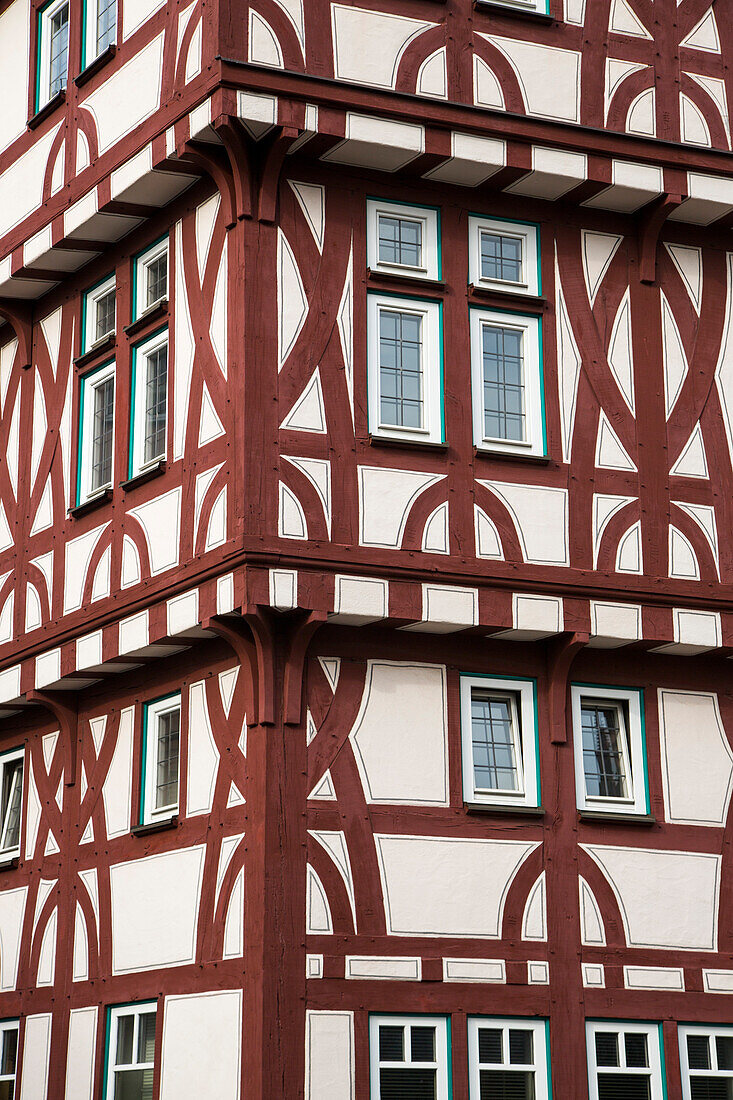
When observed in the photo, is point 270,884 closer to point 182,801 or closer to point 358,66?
point 182,801

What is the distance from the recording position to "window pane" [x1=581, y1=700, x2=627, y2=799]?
59.4ft

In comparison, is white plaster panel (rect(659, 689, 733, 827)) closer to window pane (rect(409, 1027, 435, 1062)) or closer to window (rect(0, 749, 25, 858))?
A: window pane (rect(409, 1027, 435, 1062))

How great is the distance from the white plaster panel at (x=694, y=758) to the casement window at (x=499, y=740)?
1.44 m

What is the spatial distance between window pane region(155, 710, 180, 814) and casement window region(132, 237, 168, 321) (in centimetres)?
426

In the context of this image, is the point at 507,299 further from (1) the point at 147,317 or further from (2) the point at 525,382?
(1) the point at 147,317

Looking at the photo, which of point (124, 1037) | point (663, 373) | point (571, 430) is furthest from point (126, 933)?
point (663, 373)

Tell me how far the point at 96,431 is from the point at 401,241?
411 cm

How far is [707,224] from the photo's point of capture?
1986cm

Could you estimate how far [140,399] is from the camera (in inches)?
758

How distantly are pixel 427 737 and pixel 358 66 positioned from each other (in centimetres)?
648

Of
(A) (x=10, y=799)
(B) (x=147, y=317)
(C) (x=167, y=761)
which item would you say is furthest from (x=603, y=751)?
(A) (x=10, y=799)

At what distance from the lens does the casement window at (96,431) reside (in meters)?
20.0

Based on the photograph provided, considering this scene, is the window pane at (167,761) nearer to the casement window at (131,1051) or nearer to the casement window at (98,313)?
the casement window at (131,1051)

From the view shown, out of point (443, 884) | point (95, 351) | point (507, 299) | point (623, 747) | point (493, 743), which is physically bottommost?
point (443, 884)
